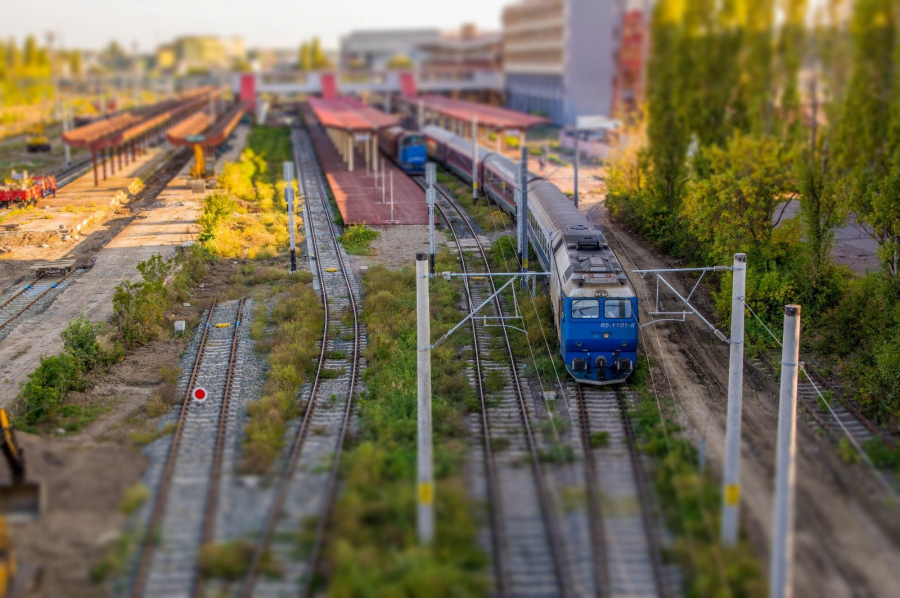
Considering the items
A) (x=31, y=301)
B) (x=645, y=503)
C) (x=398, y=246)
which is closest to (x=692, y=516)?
(x=645, y=503)

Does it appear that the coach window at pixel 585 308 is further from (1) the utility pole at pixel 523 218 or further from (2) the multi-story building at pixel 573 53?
(2) the multi-story building at pixel 573 53

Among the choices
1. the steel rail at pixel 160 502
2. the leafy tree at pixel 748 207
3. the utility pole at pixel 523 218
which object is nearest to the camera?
the steel rail at pixel 160 502

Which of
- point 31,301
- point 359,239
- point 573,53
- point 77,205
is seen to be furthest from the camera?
point 573,53

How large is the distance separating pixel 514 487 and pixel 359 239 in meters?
21.7

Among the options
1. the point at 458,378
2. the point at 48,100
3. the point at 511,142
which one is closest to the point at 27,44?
the point at 48,100

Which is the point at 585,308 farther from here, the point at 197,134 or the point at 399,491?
the point at 197,134

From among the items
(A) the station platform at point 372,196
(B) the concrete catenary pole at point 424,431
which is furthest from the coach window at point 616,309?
(A) the station platform at point 372,196

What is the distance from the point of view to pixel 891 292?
853 inches

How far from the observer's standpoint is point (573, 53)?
274 ft

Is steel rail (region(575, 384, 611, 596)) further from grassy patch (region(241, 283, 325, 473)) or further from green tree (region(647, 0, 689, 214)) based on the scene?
green tree (region(647, 0, 689, 214))

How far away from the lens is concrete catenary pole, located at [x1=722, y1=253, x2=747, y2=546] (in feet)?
42.2

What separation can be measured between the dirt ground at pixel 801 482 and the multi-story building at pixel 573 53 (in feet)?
200

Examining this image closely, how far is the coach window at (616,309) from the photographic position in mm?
19328

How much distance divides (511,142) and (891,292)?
56493mm
